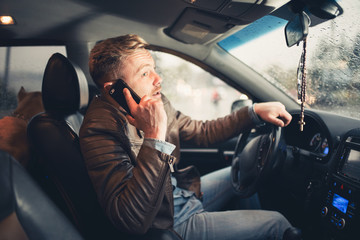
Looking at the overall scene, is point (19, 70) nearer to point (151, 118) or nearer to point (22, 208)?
point (151, 118)

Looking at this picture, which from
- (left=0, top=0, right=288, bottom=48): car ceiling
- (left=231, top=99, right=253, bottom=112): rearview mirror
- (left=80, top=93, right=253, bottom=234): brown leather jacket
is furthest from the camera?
(left=231, top=99, right=253, bottom=112): rearview mirror

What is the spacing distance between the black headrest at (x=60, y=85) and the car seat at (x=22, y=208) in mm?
560

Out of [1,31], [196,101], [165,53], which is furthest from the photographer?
[196,101]

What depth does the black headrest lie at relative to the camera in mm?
1326

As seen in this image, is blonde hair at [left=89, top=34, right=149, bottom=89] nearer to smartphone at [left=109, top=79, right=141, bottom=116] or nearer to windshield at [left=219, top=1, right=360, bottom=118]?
smartphone at [left=109, top=79, right=141, bottom=116]

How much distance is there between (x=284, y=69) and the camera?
79.5 inches

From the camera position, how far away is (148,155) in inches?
42.2

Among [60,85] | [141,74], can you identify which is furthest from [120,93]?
[60,85]

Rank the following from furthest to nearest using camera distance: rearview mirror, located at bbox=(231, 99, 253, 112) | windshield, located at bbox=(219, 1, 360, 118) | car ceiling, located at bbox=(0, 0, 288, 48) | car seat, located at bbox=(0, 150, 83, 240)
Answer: rearview mirror, located at bbox=(231, 99, 253, 112) → car ceiling, located at bbox=(0, 0, 288, 48) → windshield, located at bbox=(219, 1, 360, 118) → car seat, located at bbox=(0, 150, 83, 240)

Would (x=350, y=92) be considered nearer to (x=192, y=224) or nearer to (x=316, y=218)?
(x=316, y=218)

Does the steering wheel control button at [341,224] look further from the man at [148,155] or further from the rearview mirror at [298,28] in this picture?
the rearview mirror at [298,28]

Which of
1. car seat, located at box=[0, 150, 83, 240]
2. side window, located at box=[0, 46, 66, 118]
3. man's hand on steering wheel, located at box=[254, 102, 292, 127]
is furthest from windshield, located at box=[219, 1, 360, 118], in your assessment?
car seat, located at box=[0, 150, 83, 240]

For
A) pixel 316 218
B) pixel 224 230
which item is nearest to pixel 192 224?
pixel 224 230

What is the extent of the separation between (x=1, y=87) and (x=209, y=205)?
5.88 feet
